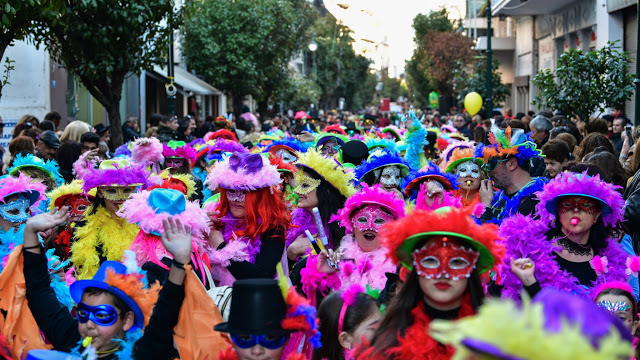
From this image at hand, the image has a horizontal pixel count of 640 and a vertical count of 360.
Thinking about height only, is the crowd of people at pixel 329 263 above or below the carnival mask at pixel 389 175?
below

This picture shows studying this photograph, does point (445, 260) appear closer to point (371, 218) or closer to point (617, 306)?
point (617, 306)

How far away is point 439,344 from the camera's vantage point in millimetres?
3590

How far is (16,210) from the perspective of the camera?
626cm

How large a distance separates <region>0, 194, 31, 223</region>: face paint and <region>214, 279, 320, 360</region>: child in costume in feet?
10.0

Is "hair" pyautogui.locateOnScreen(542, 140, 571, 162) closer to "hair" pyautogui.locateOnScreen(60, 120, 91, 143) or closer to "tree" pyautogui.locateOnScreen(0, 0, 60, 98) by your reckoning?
"tree" pyautogui.locateOnScreen(0, 0, 60, 98)

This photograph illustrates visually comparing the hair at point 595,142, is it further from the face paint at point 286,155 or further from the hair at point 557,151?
the face paint at point 286,155

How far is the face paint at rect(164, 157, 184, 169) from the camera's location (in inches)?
404

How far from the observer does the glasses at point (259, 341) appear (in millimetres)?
3662

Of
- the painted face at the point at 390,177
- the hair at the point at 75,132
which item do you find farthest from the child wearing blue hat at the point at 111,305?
the hair at the point at 75,132

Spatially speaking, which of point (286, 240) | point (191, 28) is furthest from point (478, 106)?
point (286, 240)

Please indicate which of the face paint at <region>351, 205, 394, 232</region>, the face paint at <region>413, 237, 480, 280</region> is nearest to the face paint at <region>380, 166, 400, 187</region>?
the face paint at <region>351, 205, 394, 232</region>

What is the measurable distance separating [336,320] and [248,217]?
1.77 metres

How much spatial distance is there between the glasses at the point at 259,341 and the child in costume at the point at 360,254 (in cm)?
158

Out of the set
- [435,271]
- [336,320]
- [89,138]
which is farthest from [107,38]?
[435,271]
